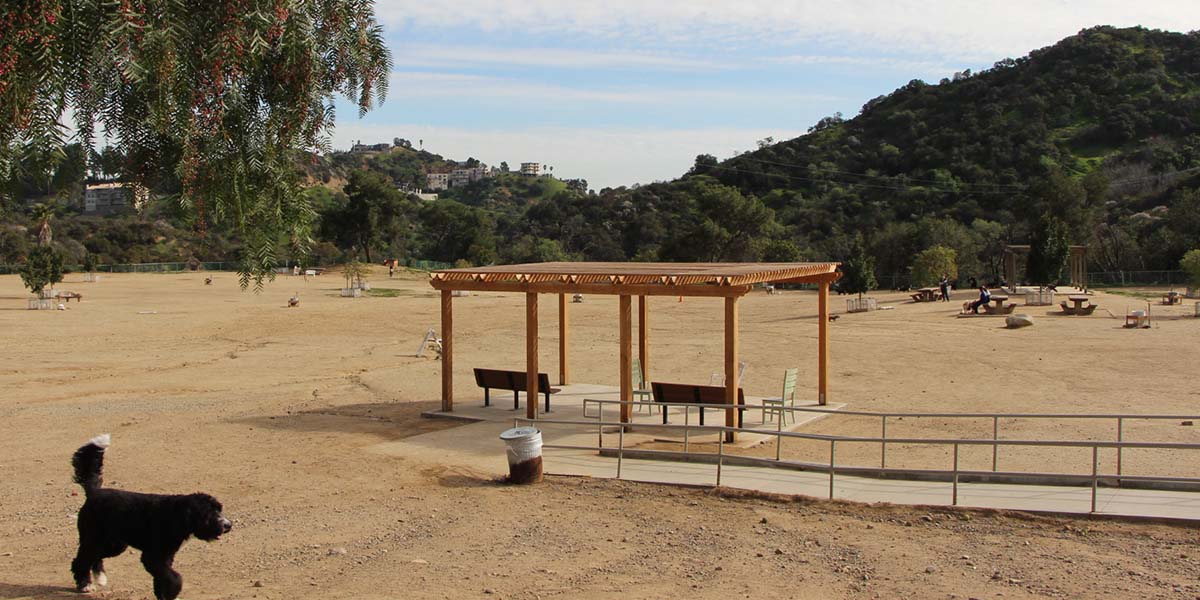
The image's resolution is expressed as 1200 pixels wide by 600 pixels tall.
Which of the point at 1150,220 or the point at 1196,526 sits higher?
the point at 1150,220

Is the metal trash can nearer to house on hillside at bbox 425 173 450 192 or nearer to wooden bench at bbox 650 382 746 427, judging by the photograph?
wooden bench at bbox 650 382 746 427

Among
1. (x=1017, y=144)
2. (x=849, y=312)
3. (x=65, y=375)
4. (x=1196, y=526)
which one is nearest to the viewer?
(x=1196, y=526)

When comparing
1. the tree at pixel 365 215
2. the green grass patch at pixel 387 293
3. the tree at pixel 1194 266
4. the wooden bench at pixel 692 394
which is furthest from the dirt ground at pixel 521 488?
the tree at pixel 365 215

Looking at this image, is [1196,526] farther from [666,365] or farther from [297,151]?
[666,365]

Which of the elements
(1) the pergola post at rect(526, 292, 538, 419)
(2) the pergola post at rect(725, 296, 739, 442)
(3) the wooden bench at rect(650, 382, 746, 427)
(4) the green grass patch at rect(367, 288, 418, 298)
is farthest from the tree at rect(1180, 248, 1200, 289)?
(4) the green grass patch at rect(367, 288, 418, 298)

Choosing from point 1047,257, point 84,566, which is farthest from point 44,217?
point 84,566

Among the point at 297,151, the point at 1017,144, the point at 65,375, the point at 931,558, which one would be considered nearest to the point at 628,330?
the point at 931,558

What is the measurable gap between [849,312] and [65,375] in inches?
958

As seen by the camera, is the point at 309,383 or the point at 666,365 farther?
the point at 666,365

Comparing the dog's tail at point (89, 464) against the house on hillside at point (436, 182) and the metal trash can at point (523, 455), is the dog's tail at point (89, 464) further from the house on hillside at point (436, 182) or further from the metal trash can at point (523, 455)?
the house on hillside at point (436, 182)

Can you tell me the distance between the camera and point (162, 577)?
6.78 metres

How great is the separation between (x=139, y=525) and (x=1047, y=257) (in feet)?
129

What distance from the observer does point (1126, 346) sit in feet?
75.6

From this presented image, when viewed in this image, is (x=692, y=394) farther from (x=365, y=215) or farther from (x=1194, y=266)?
(x=365, y=215)
